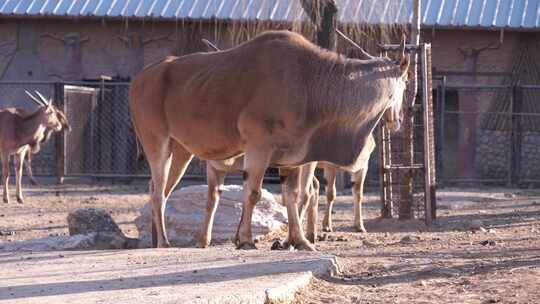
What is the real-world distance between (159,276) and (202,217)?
450 cm

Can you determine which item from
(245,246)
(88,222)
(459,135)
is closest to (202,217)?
(88,222)

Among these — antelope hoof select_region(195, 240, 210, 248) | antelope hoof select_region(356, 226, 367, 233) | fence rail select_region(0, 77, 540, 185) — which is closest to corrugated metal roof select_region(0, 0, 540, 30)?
fence rail select_region(0, 77, 540, 185)

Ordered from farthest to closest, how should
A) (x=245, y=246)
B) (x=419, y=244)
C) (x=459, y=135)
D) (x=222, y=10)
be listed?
1. (x=222, y=10)
2. (x=459, y=135)
3. (x=419, y=244)
4. (x=245, y=246)

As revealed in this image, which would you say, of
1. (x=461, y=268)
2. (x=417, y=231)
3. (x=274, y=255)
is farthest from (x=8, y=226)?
(x=461, y=268)

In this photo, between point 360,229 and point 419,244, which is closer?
point 419,244

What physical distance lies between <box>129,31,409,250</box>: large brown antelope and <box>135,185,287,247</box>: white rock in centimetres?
106

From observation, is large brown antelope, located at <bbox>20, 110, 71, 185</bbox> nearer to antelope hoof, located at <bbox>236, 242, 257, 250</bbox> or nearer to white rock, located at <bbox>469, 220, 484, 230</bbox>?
white rock, located at <bbox>469, 220, 484, 230</bbox>

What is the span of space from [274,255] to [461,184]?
14.6 metres

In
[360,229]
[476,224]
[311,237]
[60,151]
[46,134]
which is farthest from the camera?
[46,134]

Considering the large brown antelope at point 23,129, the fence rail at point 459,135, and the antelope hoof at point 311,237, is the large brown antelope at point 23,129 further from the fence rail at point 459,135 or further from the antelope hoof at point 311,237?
the antelope hoof at point 311,237

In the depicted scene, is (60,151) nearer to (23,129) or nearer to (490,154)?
(23,129)

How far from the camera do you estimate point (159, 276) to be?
811 cm

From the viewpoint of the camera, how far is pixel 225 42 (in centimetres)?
2455

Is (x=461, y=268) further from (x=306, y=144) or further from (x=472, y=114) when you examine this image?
(x=472, y=114)
